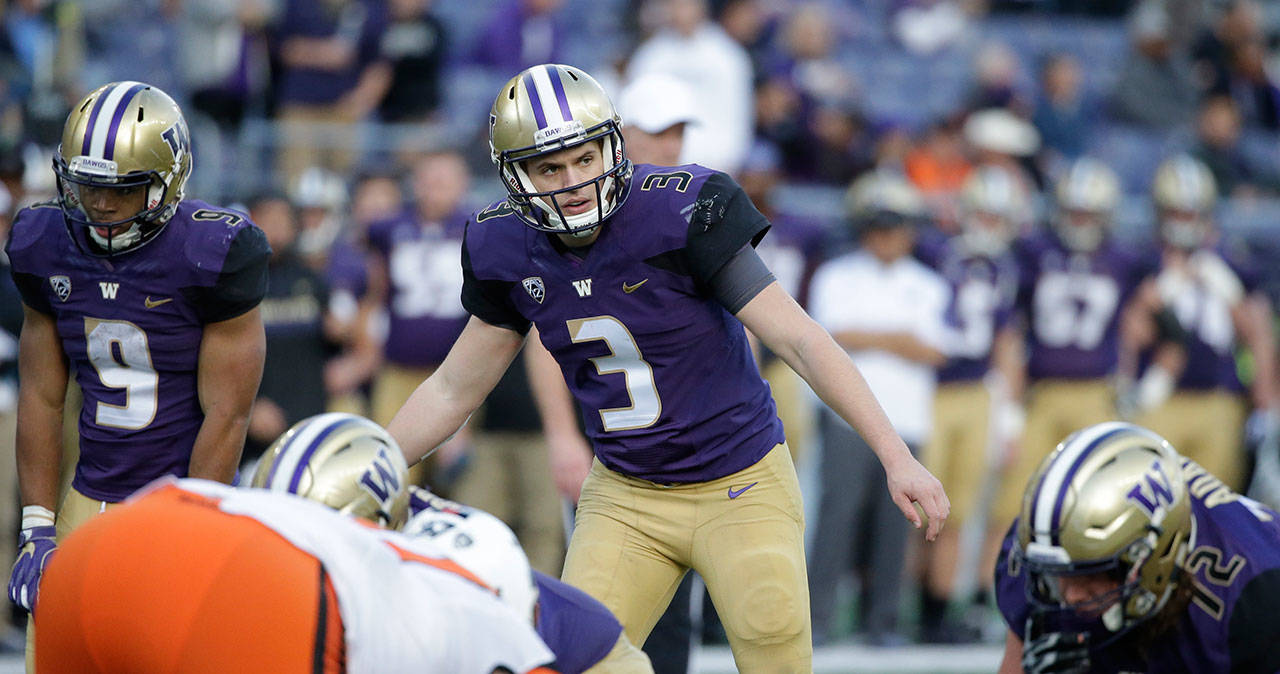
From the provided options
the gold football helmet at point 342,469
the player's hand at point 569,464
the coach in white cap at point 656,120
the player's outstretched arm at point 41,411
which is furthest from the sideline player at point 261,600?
the coach in white cap at point 656,120

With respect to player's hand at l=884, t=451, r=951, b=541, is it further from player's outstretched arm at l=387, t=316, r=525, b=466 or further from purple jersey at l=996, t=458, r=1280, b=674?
player's outstretched arm at l=387, t=316, r=525, b=466

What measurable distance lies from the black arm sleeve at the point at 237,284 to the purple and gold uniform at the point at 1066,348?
15.4ft

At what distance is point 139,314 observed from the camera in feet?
11.9

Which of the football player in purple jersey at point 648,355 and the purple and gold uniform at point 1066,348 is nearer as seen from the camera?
the football player in purple jersey at point 648,355

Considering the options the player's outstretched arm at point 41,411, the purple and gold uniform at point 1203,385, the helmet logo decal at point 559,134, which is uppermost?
the helmet logo decal at point 559,134

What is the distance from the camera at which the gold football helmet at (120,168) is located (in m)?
3.52

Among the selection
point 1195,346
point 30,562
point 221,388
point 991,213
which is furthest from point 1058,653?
point 1195,346

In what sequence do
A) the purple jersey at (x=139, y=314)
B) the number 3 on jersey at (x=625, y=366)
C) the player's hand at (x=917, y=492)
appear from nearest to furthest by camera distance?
the player's hand at (x=917, y=492) → the number 3 on jersey at (x=625, y=366) → the purple jersey at (x=139, y=314)

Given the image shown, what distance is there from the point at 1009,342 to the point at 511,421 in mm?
2552

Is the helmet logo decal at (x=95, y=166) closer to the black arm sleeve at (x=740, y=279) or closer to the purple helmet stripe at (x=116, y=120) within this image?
the purple helmet stripe at (x=116, y=120)

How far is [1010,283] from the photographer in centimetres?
752

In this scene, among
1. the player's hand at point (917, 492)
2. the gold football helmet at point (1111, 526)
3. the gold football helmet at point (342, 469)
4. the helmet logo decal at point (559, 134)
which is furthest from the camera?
the helmet logo decal at point (559, 134)

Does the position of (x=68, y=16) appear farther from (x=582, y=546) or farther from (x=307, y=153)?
(x=582, y=546)

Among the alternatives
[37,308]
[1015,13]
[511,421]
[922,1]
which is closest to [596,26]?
[922,1]
